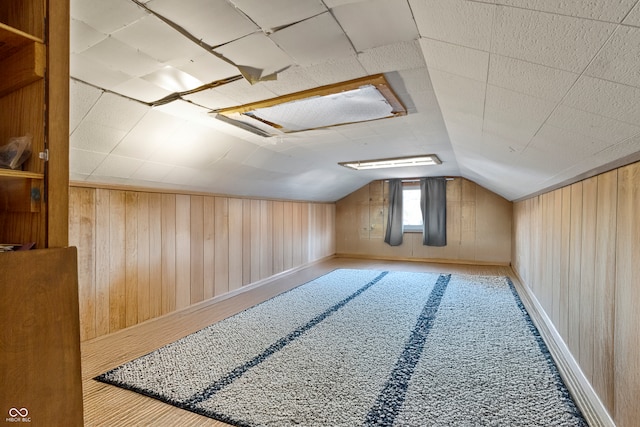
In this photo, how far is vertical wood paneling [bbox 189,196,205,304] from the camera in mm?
3529

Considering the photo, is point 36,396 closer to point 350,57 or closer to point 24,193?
point 24,193

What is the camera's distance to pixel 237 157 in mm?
3215

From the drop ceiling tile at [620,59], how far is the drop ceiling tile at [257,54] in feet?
3.93

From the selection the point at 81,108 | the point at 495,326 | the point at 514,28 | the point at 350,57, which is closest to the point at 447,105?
the point at 350,57

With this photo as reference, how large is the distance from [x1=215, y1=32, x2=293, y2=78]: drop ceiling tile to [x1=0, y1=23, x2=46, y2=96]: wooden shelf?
68cm

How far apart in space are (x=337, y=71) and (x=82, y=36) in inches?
46.7

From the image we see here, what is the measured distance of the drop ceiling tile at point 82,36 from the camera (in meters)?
1.30

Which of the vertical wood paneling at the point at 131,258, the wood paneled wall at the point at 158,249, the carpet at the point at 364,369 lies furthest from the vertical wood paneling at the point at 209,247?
the vertical wood paneling at the point at 131,258

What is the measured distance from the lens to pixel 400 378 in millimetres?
1970

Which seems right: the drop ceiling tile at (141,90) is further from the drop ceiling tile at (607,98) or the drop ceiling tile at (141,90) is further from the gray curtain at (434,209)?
the gray curtain at (434,209)

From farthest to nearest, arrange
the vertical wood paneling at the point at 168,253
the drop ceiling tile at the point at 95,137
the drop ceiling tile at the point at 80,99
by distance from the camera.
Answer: the vertical wood paneling at the point at 168,253 → the drop ceiling tile at the point at 95,137 → the drop ceiling tile at the point at 80,99

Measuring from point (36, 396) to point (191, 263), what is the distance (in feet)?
8.20

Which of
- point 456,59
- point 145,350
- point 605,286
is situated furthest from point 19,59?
point 605,286
